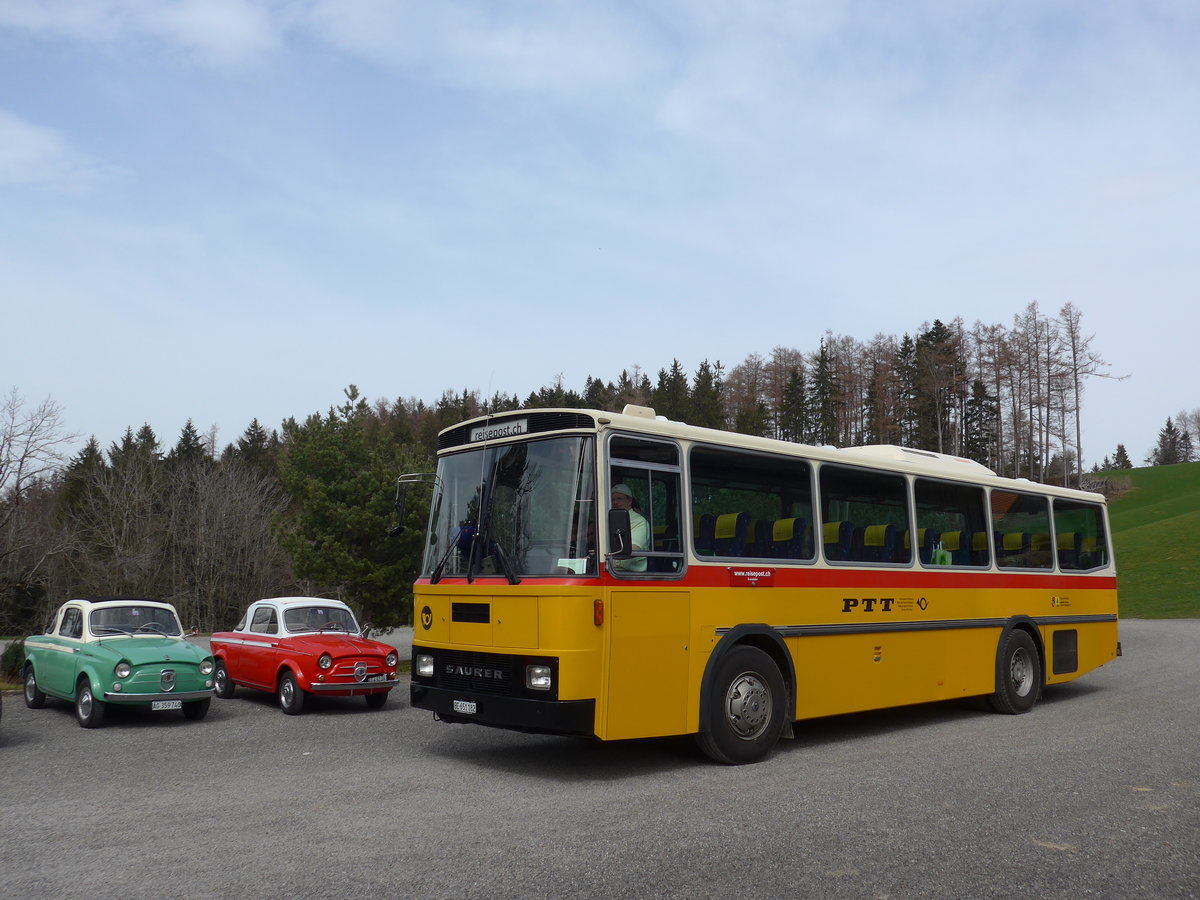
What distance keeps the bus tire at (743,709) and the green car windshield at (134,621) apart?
831 cm

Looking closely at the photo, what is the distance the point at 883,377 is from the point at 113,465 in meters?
50.5

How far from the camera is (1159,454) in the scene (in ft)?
455

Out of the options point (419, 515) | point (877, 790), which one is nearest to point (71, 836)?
point (877, 790)

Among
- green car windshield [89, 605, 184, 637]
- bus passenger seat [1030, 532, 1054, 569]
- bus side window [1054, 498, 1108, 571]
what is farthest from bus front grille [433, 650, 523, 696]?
bus side window [1054, 498, 1108, 571]

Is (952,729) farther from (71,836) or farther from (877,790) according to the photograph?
(71,836)

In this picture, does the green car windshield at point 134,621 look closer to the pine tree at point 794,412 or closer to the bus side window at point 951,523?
the bus side window at point 951,523

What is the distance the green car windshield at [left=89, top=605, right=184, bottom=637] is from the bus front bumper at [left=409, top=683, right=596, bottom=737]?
237 inches

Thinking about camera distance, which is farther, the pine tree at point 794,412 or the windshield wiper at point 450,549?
the pine tree at point 794,412

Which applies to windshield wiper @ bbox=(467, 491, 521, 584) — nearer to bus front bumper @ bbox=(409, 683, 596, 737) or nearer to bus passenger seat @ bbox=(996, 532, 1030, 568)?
bus front bumper @ bbox=(409, 683, 596, 737)

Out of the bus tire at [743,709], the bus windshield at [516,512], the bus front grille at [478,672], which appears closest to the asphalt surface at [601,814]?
the bus tire at [743,709]

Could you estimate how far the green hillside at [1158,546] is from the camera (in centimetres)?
3719

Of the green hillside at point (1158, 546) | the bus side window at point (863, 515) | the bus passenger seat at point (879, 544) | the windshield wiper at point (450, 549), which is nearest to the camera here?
the windshield wiper at point (450, 549)

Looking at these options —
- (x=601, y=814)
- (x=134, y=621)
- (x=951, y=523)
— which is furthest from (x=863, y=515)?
(x=134, y=621)

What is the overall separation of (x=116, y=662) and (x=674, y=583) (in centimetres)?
753
